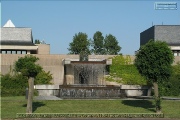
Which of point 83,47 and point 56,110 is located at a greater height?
point 83,47

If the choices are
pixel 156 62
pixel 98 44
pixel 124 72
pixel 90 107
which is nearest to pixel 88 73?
pixel 124 72

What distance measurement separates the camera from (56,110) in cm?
1859

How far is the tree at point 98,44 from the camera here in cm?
7181

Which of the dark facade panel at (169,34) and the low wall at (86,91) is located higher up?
the dark facade panel at (169,34)

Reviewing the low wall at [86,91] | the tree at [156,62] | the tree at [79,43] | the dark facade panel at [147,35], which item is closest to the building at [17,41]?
the dark facade panel at [147,35]

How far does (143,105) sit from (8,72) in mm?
17718

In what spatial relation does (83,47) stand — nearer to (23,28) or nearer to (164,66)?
(23,28)

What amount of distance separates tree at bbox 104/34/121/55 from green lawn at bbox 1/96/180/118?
48380mm

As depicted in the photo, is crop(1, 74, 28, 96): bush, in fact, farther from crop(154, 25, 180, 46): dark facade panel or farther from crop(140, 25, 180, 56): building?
crop(154, 25, 180, 46): dark facade panel

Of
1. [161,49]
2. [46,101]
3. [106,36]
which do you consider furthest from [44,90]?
[106,36]

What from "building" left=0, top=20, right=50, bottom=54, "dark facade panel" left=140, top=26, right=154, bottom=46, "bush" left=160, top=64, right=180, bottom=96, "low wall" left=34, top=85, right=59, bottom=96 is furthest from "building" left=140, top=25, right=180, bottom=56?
"low wall" left=34, top=85, right=59, bottom=96

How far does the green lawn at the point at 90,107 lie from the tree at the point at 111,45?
4838 cm

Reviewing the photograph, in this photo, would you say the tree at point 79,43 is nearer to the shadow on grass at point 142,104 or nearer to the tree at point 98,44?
the tree at point 98,44

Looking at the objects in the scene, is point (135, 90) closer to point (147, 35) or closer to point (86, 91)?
point (86, 91)
